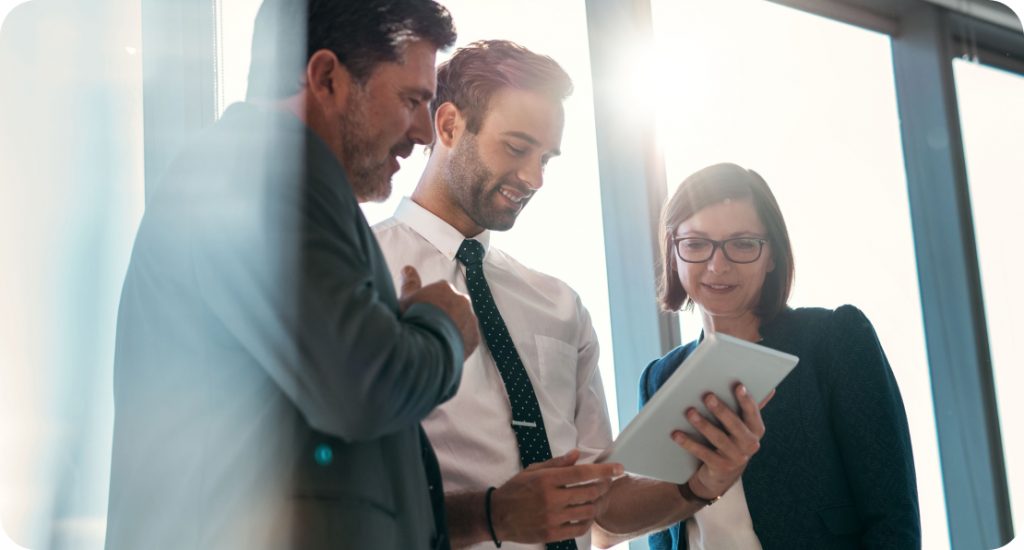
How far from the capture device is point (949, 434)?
11.6ft

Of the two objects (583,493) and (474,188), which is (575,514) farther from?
(474,188)

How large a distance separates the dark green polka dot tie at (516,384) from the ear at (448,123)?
12.2 inches

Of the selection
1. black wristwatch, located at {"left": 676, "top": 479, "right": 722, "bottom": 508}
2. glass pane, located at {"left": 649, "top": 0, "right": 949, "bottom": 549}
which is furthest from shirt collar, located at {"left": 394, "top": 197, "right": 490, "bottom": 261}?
glass pane, located at {"left": 649, "top": 0, "right": 949, "bottom": 549}

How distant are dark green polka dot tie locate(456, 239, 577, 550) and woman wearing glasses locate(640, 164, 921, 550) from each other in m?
0.27

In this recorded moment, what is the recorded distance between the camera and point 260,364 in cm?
102

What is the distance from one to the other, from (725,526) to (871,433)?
314 millimetres

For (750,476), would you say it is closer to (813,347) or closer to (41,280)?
(813,347)

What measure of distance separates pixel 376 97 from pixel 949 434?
9.73ft

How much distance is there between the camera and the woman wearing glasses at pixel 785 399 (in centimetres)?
183

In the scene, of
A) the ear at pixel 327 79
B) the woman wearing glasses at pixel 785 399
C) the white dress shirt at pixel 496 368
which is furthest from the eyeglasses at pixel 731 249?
the ear at pixel 327 79

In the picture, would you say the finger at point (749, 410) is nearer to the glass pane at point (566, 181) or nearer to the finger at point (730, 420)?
the finger at point (730, 420)

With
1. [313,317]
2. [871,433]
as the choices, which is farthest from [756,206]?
A: [313,317]

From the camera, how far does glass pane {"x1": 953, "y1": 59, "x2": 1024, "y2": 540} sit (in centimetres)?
365

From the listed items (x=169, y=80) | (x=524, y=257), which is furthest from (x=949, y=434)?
(x=169, y=80)
